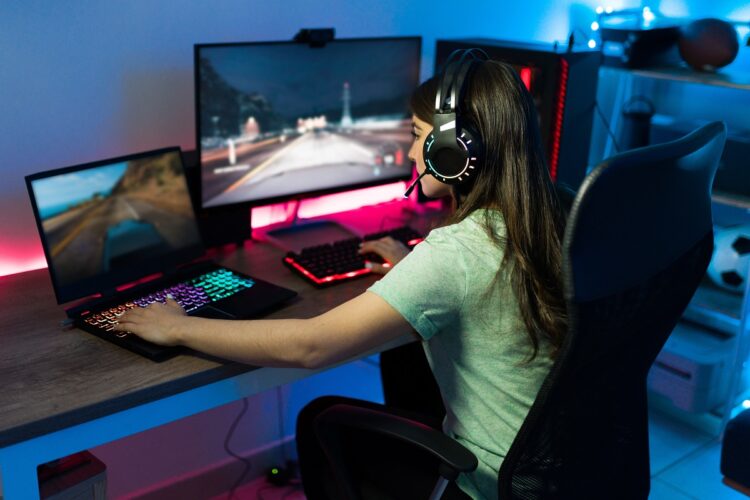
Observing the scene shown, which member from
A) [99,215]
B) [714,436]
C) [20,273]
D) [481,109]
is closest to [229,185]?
[99,215]

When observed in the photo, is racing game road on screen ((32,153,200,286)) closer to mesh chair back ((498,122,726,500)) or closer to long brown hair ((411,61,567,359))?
long brown hair ((411,61,567,359))

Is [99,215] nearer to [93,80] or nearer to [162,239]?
[162,239]

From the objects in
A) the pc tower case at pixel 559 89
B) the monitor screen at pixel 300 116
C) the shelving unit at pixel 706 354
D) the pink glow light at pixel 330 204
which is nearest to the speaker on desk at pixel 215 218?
the monitor screen at pixel 300 116

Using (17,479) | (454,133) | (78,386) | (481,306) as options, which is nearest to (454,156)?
(454,133)

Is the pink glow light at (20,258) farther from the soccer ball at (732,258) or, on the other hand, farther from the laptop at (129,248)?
the soccer ball at (732,258)

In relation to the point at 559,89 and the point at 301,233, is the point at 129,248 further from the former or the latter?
the point at 559,89

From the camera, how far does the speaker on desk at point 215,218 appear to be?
74.7 inches

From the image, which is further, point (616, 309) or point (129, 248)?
point (129, 248)

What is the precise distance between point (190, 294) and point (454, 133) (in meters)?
0.66

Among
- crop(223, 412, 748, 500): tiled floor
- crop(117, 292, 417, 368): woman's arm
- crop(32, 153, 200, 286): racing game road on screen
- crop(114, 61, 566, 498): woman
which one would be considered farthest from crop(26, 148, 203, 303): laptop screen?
crop(223, 412, 748, 500): tiled floor

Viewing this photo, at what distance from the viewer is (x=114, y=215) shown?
170cm

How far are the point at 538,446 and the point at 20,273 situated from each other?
1.20 m

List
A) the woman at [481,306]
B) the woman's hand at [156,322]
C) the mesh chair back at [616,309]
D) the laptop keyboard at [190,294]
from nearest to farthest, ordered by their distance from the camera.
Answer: the mesh chair back at [616,309] → the woman at [481,306] → the woman's hand at [156,322] → the laptop keyboard at [190,294]

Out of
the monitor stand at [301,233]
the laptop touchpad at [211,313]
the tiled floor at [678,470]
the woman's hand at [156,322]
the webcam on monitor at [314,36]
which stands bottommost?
the tiled floor at [678,470]
